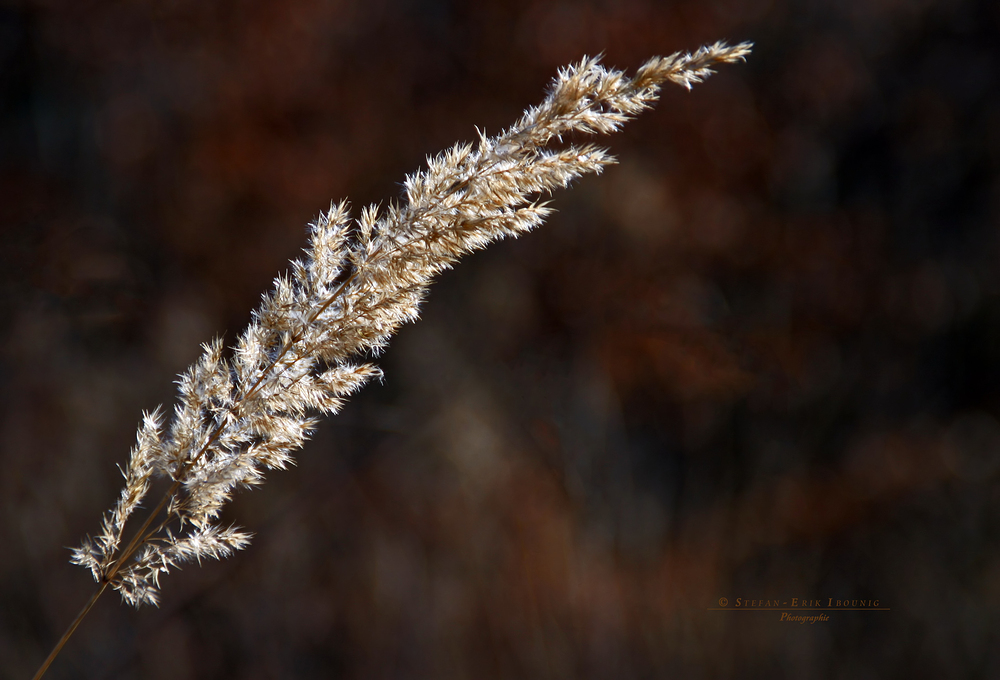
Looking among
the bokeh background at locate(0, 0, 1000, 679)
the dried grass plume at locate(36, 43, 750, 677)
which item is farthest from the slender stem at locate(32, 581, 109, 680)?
the bokeh background at locate(0, 0, 1000, 679)

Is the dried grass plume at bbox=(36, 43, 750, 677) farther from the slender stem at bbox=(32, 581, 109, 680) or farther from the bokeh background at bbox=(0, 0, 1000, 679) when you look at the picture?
the bokeh background at bbox=(0, 0, 1000, 679)

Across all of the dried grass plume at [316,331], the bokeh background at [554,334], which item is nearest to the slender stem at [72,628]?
the dried grass plume at [316,331]

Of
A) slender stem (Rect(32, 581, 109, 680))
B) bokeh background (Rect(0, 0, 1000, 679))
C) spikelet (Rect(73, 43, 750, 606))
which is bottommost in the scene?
slender stem (Rect(32, 581, 109, 680))

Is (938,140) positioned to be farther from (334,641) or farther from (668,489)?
(334,641)

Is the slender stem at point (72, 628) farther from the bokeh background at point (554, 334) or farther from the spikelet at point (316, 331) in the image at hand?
the bokeh background at point (554, 334)

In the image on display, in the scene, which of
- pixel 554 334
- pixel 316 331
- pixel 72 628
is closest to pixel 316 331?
pixel 316 331

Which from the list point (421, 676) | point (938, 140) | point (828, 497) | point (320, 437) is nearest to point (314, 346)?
point (320, 437)
